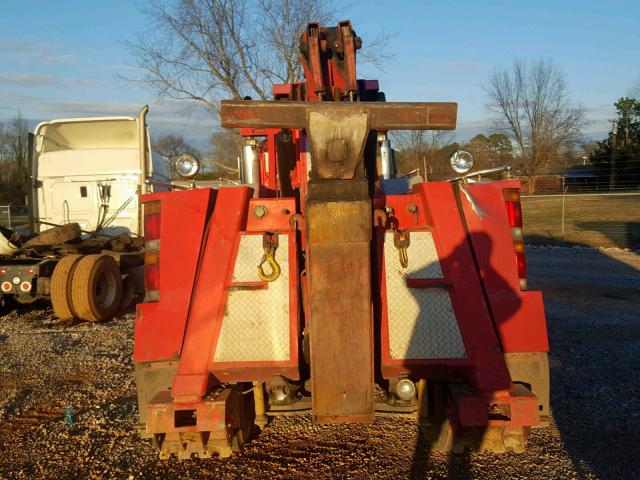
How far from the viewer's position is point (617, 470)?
358 cm

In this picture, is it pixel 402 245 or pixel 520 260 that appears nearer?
pixel 402 245

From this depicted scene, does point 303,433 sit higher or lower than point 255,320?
lower

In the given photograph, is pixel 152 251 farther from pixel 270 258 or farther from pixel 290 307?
pixel 290 307

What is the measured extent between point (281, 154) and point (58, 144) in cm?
796

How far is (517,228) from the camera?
12.4 ft

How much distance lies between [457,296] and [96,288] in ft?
23.0

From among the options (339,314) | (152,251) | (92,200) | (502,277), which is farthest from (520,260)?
(92,200)

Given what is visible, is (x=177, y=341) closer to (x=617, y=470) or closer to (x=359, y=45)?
(x=359, y=45)

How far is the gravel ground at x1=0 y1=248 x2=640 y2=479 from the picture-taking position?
12.0 feet

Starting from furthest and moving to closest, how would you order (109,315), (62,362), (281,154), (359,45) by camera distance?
(109,315), (62,362), (281,154), (359,45)

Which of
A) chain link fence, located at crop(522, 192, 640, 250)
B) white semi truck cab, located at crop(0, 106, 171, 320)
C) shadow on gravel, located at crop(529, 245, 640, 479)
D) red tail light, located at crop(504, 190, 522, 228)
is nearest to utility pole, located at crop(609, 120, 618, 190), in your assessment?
chain link fence, located at crop(522, 192, 640, 250)

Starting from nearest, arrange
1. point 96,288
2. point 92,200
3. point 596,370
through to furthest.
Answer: point 596,370 → point 96,288 → point 92,200

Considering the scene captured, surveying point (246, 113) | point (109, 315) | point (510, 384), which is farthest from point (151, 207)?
point (109, 315)

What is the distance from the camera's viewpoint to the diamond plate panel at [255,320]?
3447mm
